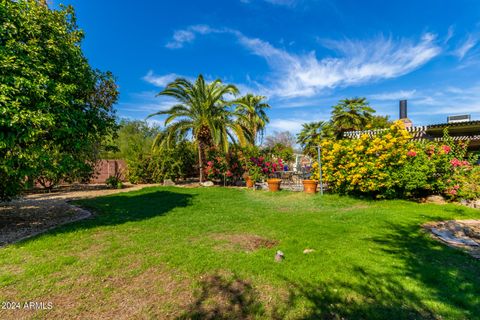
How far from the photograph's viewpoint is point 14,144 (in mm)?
4004

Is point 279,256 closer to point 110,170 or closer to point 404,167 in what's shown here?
point 404,167

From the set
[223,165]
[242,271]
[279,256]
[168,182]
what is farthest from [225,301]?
[168,182]

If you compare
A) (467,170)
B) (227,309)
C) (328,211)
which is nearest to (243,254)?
(227,309)

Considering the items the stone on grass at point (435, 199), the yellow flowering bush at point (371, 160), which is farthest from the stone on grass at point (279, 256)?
the stone on grass at point (435, 199)

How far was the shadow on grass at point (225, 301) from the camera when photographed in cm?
221

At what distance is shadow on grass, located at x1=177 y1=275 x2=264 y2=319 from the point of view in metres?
2.21

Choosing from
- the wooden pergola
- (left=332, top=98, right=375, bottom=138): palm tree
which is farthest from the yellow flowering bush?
(left=332, top=98, right=375, bottom=138): palm tree

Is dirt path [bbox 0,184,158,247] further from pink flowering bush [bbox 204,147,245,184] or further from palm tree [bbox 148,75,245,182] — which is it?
pink flowering bush [bbox 204,147,245,184]

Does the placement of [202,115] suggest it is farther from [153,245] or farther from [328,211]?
[153,245]

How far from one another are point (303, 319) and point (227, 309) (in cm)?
75

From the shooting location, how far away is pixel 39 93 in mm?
3996

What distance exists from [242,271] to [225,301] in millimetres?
655

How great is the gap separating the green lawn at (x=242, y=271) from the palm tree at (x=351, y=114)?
15.0 metres

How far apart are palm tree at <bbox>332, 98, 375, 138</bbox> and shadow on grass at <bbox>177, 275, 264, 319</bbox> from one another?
19188 mm
